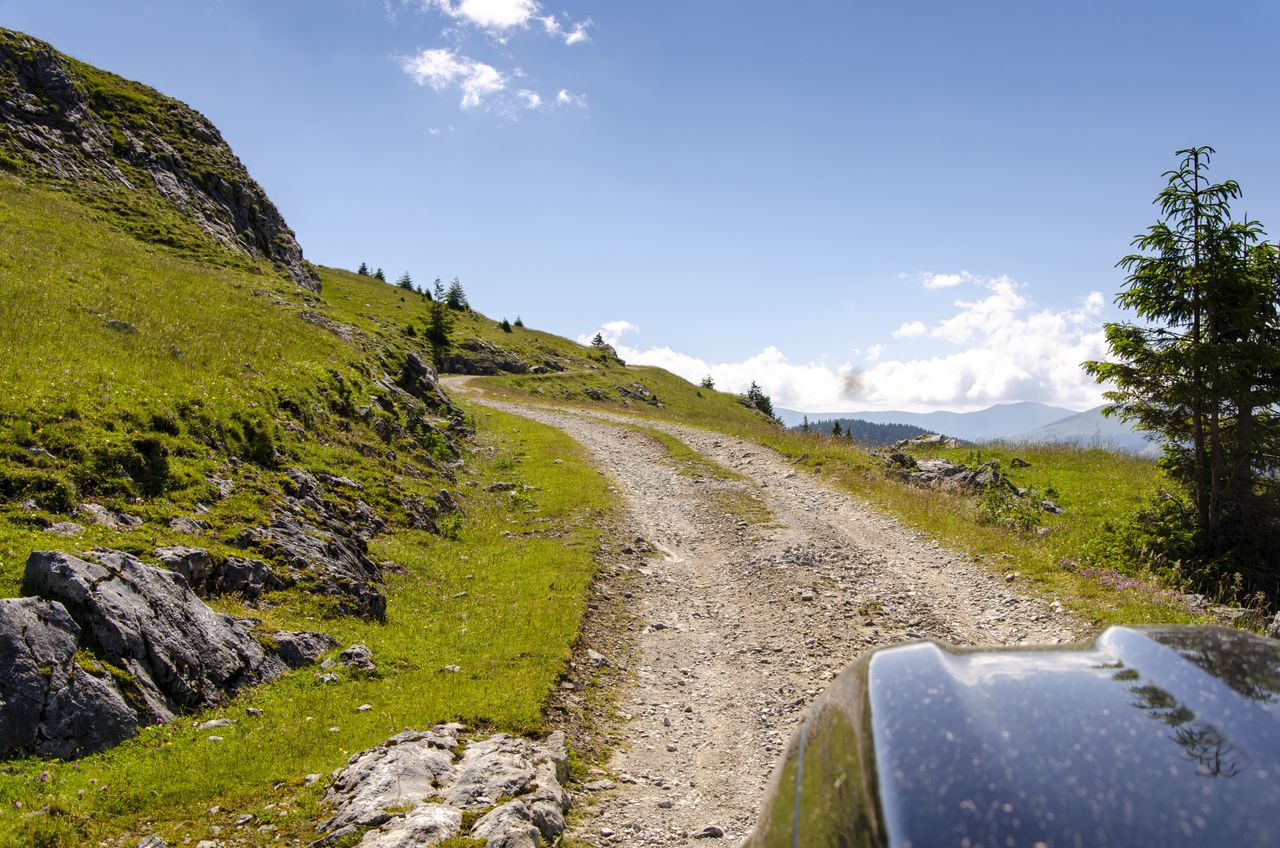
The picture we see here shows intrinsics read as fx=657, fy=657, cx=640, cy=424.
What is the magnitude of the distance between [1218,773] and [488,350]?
290 ft

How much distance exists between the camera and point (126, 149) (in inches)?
1710

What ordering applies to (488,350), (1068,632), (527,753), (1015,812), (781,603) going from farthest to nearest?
(488,350)
(781,603)
(1068,632)
(527,753)
(1015,812)

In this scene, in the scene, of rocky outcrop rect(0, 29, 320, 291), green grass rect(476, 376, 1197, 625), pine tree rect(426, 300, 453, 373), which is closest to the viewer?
green grass rect(476, 376, 1197, 625)

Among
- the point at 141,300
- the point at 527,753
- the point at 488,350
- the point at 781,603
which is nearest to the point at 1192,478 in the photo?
the point at 781,603

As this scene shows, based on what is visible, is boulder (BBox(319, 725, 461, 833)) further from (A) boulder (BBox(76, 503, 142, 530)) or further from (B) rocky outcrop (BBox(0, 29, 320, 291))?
(B) rocky outcrop (BBox(0, 29, 320, 291))

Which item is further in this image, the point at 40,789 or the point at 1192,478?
the point at 1192,478

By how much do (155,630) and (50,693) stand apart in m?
1.27

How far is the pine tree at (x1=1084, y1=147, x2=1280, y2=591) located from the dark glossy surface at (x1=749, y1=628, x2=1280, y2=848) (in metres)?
15.6

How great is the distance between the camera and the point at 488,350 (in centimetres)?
8731

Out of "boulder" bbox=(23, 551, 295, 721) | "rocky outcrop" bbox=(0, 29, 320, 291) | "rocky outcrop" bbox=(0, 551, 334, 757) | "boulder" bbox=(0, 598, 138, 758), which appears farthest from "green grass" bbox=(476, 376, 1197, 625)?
"rocky outcrop" bbox=(0, 29, 320, 291)

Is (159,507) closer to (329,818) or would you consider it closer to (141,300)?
(329,818)

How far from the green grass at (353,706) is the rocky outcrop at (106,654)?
11.5 inches

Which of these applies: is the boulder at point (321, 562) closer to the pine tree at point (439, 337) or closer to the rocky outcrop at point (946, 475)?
the rocky outcrop at point (946, 475)

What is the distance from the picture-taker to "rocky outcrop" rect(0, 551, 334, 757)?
21.5 ft
